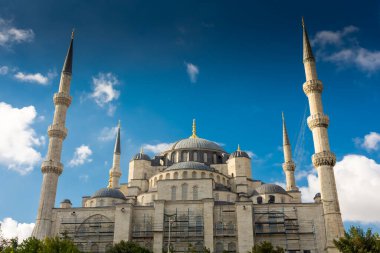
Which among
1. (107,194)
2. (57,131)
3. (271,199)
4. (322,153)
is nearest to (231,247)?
(271,199)

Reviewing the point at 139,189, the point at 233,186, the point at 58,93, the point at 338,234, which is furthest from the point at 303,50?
the point at 58,93

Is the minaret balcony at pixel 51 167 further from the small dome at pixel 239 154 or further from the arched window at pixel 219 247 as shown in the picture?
the small dome at pixel 239 154

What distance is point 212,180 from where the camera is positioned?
2792 centimetres

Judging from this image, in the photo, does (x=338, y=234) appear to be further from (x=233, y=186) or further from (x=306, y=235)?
(x=233, y=186)

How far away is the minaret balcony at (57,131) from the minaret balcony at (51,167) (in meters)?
1.98

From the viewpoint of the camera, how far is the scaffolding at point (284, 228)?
25469 millimetres

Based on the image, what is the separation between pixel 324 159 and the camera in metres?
26.1

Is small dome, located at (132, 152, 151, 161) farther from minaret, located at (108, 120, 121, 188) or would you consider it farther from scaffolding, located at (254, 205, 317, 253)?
scaffolding, located at (254, 205, 317, 253)

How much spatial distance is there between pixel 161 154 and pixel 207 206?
456 inches

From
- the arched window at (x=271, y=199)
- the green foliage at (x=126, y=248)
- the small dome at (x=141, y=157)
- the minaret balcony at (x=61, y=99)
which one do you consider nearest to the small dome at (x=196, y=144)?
the small dome at (x=141, y=157)

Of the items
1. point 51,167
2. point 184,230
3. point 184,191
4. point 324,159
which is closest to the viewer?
point 184,230

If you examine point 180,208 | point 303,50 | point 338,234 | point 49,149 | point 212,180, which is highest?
point 303,50

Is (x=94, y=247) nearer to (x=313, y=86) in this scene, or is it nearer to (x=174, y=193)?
(x=174, y=193)

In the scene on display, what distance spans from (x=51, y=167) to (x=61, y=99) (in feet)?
16.8
